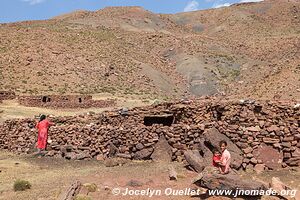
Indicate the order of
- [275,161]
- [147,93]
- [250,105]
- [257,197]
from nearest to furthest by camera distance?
1. [257,197]
2. [275,161]
3. [250,105]
4. [147,93]

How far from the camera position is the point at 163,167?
15.7m

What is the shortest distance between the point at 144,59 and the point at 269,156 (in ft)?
194

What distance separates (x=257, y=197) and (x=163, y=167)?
16.3ft

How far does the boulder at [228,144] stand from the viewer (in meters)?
15.0

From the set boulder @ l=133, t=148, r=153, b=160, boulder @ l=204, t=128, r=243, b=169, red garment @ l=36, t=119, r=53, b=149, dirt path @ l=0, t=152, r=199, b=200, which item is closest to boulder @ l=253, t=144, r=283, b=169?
boulder @ l=204, t=128, r=243, b=169

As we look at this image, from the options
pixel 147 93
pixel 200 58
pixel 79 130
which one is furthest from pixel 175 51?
pixel 79 130

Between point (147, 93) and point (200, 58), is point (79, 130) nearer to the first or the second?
point (147, 93)

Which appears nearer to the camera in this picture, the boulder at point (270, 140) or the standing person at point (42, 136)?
the boulder at point (270, 140)

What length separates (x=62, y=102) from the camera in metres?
40.9

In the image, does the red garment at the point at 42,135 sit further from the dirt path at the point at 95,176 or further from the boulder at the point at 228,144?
the boulder at the point at 228,144

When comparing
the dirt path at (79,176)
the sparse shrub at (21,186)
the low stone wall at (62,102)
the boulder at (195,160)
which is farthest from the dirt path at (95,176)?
the low stone wall at (62,102)

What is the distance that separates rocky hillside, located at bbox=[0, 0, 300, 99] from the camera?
54.2 metres

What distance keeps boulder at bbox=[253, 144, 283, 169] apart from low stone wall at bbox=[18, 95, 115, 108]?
1059 inches

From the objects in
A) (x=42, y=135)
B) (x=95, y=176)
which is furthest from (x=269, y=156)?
(x=42, y=135)
